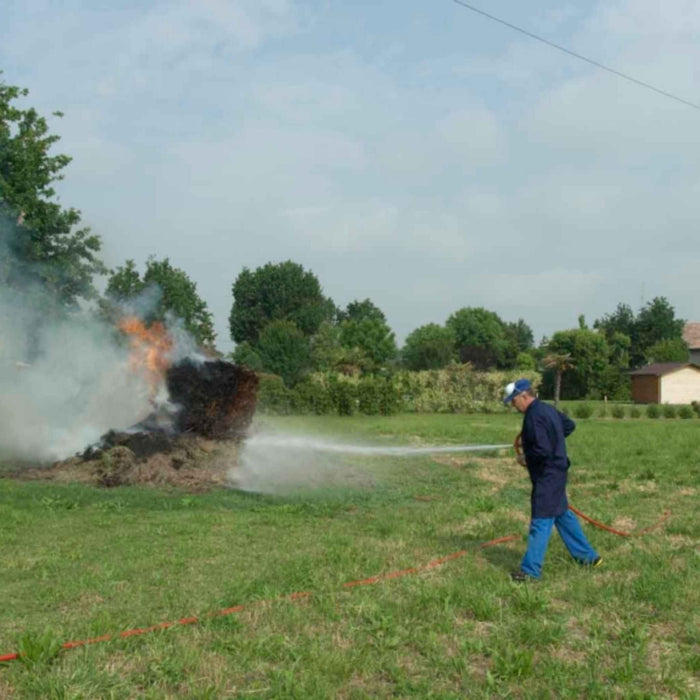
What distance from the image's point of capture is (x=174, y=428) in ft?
47.9

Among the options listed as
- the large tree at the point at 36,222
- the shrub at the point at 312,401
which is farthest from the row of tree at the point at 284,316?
the shrub at the point at 312,401

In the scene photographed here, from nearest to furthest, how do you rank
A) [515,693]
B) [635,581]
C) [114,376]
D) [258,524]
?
[515,693], [635,581], [258,524], [114,376]

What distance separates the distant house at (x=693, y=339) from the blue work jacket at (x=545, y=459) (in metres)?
74.1

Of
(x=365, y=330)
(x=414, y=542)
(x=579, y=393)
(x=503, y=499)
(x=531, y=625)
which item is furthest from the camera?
(x=365, y=330)

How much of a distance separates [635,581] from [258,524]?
14.8ft

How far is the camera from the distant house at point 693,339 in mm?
77062

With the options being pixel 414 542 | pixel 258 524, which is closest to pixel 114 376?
pixel 258 524

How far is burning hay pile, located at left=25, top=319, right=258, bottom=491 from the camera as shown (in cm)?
1309

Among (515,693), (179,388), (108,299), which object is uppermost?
(108,299)

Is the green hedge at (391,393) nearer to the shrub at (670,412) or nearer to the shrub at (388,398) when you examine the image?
the shrub at (388,398)

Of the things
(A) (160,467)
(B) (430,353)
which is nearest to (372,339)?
(B) (430,353)

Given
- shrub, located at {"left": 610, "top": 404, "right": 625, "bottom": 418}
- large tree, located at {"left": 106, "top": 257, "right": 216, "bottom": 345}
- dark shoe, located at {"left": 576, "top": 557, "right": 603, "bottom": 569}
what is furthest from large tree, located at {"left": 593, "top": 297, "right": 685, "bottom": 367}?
dark shoe, located at {"left": 576, "top": 557, "right": 603, "bottom": 569}

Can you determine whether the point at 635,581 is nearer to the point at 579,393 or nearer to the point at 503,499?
the point at 503,499

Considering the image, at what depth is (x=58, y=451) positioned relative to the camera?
615 inches
